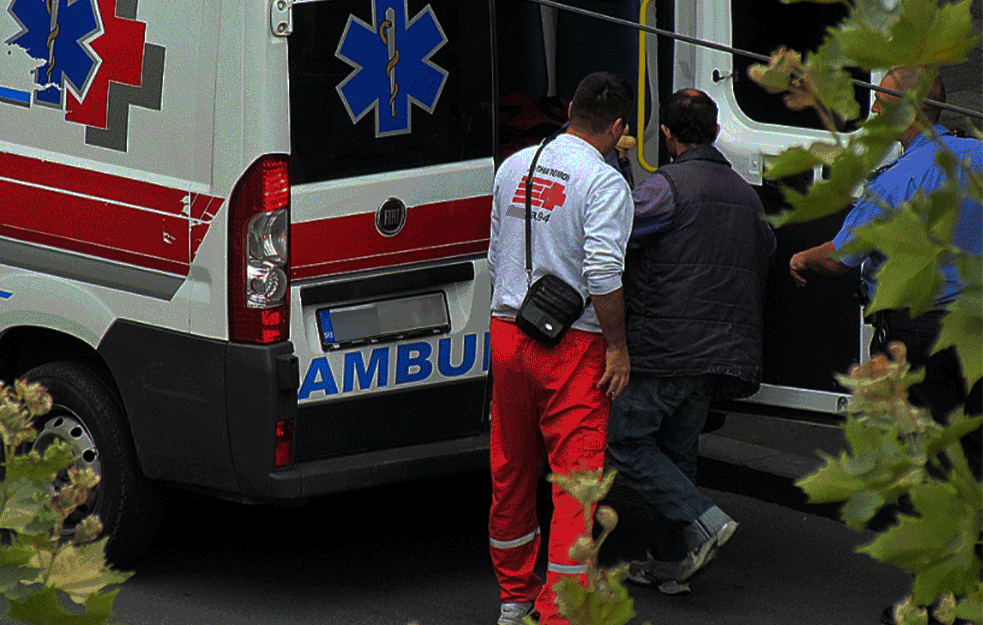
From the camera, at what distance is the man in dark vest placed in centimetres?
496

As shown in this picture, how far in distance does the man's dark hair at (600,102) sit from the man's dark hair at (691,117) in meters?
0.33

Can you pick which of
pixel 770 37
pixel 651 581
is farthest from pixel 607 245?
pixel 770 37

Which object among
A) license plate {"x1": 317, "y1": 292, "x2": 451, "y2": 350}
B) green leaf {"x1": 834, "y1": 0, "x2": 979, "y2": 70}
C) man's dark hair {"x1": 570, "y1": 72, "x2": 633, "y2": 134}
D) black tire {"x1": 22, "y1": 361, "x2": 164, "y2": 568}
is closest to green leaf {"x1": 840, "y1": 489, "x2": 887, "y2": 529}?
green leaf {"x1": 834, "y1": 0, "x2": 979, "y2": 70}

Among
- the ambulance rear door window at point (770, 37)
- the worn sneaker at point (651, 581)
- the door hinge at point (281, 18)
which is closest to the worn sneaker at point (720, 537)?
the worn sneaker at point (651, 581)

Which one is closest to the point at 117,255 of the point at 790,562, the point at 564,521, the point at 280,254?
the point at 280,254

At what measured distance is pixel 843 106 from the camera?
1379 mm

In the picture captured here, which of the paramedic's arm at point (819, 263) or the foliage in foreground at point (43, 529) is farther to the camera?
the paramedic's arm at point (819, 263)

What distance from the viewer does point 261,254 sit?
4660mm

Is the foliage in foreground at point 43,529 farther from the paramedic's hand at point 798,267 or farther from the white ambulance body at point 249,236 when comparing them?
the paramedic's hand at point 798,267

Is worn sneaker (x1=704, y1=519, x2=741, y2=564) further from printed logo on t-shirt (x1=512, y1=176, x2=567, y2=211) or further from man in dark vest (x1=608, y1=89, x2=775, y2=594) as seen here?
printed logo on t-shirt (x1=512, y1=176, x2=567, y2=211)

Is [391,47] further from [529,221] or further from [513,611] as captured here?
[513,611]

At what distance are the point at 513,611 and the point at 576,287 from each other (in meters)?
1.00

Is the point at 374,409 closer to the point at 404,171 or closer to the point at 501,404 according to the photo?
the point at 501,404

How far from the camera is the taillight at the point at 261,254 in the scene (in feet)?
15.1
